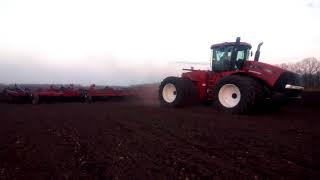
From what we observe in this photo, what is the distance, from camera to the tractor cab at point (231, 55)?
43.3 ft

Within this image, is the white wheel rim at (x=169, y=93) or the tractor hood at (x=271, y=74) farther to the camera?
the white wheel rim at (x=169, y=93)

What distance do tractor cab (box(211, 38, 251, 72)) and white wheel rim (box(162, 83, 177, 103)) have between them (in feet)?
7.46

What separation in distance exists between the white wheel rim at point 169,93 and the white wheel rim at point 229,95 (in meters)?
2.96

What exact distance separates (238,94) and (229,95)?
46 centimetres

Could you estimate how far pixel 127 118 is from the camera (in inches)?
413

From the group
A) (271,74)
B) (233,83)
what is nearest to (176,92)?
(233,83)

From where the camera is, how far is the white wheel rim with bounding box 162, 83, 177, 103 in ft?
48.6

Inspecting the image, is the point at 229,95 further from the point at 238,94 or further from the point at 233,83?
the point at 233,83

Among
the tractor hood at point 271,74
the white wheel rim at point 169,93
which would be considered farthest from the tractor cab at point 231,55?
the white wheel rim at point 169,93

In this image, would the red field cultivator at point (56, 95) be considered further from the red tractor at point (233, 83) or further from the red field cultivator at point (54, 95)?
the red tractor at point (233, 83)

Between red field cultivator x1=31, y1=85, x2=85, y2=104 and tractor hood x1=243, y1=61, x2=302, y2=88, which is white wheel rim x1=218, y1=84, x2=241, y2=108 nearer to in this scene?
tractor hood x1=243, y1=61, x2=302, y2=88

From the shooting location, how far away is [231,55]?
43.5 feet

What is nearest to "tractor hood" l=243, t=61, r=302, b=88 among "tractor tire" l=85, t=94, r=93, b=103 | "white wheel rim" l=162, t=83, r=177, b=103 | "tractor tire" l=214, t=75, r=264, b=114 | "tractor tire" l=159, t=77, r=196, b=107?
"tractor tire" l=214, t=75, r=264, b=114

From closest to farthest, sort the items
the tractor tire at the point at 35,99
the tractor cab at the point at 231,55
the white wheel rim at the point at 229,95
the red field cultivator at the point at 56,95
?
the white wheel rim at the point at 229,95, the tractor cab at the point at 231,55, the tractor tire at the point at 35,99, the red field cultivator at the point at 56,95
